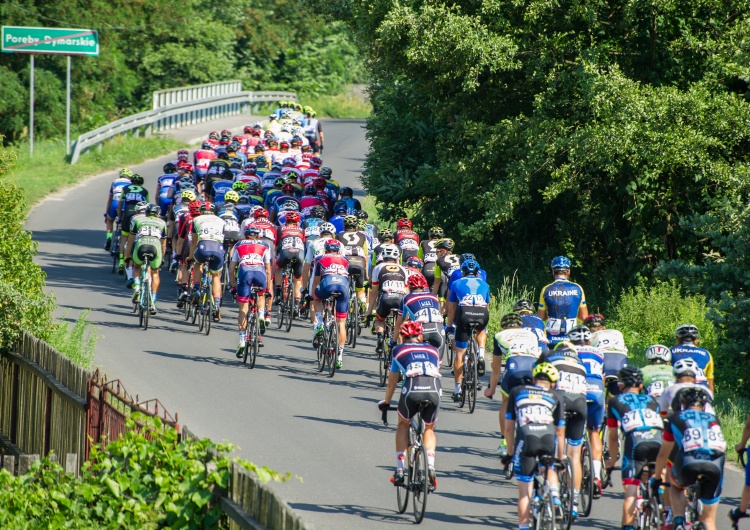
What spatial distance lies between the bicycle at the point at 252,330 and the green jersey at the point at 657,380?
7169mm

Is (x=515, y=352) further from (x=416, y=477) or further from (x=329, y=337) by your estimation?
(x=329, y=337)

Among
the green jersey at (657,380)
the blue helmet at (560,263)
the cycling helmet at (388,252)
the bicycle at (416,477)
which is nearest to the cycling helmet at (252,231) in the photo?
the cycling helmet at (388,252)

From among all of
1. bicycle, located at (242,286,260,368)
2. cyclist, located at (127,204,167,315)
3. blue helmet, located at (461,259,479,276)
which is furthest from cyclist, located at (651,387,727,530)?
cyclist, located at (127,204,167,315)

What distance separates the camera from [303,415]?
48.6 feet

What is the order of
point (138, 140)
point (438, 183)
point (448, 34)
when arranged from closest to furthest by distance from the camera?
1. point (448, 34)
2. point (438, 183)
3. point (138, 140)

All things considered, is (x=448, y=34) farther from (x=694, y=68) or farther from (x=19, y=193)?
(x=19, y=193)

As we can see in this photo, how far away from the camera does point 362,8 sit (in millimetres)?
23969

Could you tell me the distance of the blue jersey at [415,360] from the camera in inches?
446

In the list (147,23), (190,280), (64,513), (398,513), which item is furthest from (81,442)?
(147,23)

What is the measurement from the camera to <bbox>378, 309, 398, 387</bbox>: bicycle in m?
16.7

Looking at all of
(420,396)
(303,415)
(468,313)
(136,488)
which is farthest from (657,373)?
(136,488)

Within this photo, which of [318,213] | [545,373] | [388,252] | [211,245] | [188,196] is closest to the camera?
[545,373]

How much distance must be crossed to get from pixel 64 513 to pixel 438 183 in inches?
684

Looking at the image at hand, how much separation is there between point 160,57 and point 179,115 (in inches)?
499
